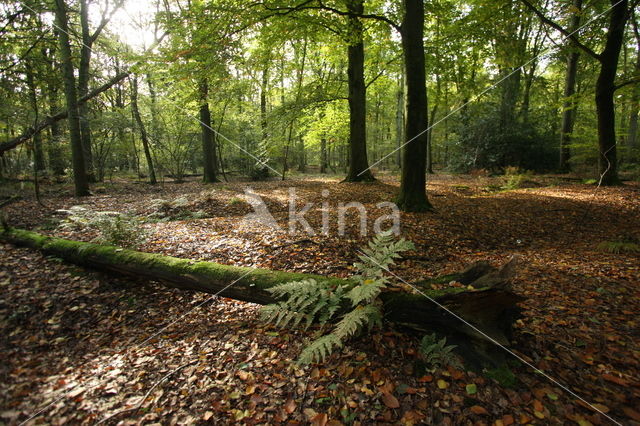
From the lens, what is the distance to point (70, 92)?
375 inches

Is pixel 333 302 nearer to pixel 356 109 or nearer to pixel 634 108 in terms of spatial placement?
pixel 356 109

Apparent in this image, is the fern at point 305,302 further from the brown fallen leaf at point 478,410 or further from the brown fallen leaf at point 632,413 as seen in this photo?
the brown fallen leaf at point 632,413

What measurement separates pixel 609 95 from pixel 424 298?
10861 millimetres

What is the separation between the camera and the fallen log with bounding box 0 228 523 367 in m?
2.36

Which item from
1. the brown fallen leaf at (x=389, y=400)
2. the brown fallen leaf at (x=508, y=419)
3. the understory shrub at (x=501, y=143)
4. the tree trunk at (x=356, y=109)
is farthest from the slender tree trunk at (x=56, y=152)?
the understory shrub at (x=501, y=143)

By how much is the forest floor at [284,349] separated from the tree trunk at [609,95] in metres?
5.15

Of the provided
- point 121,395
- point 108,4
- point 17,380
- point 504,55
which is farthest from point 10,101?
point 504,55

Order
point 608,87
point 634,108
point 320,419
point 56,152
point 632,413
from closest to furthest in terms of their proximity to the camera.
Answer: point 632,413
point 320,419
point 608,87
point 634,108
point 56,152

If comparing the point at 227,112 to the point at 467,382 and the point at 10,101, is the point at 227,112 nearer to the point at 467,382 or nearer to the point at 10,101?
the point at 10,101

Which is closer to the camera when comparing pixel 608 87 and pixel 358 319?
pixel 358 319

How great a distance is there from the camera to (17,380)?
8.21ft

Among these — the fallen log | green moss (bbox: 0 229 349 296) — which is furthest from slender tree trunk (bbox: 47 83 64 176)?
the fallen log

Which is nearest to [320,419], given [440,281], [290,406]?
[290,406]

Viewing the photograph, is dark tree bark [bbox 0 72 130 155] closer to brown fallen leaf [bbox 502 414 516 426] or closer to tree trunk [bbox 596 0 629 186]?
brown fallen leaf [bbox 502 414 516 426]
